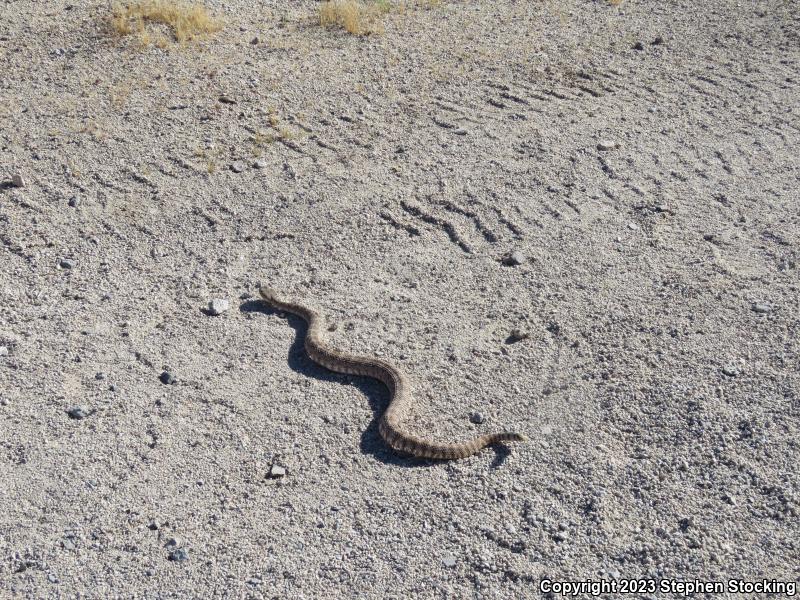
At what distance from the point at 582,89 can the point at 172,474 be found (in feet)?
28.1

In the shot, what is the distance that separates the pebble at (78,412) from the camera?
22.7ft

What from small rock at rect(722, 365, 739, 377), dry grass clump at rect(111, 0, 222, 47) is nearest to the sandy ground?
small rock at rect(722, 365, 739, 377)

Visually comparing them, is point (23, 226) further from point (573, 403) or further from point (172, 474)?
point (573, 403)

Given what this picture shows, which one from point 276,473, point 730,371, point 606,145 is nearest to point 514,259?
point 730,371

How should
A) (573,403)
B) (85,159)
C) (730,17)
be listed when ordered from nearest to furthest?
(573,403) < (85,159) < (730,17)

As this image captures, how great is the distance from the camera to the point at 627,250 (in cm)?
894

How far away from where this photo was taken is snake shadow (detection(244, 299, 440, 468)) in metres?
6.63

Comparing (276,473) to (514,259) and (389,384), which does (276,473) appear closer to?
(389,384)

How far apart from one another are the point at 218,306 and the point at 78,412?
6.01 ft

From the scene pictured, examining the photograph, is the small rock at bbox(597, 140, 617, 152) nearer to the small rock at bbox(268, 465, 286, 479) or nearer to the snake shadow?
the snake shadow

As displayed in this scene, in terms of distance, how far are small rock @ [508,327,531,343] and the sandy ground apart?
7cm

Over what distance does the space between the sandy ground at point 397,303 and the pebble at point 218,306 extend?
0.26ft

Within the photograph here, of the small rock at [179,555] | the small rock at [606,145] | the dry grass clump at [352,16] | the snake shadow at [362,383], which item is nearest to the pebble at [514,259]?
the snake shadow at [362,383]

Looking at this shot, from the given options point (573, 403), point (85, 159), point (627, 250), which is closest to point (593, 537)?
point (573, 403)
